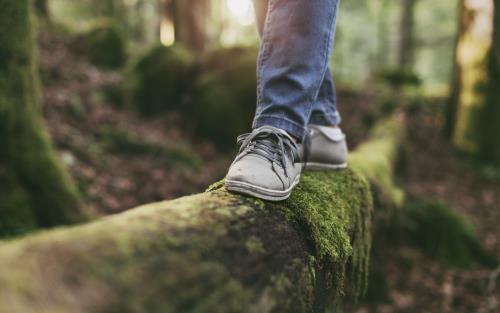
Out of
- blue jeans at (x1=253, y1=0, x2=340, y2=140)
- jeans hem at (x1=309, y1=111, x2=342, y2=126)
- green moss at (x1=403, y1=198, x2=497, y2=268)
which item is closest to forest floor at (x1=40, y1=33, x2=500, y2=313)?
green moss at (x1=403, y1=198, x2=497, y2=268)

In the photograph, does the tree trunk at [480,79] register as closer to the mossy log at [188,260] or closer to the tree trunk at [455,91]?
the tree trunk at [455,91]

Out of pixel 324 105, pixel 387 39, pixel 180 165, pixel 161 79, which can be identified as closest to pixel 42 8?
pixel 161 79

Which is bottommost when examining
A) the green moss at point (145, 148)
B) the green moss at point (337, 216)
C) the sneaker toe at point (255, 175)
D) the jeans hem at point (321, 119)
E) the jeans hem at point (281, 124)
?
the green moss at point (145, 148)

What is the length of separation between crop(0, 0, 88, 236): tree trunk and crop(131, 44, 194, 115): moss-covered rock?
4750mm

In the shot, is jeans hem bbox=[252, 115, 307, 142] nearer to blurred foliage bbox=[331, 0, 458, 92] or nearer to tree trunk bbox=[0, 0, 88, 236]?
tree trunk bbox=[0, 0, 88, 236]

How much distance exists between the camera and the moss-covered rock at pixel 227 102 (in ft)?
25.0

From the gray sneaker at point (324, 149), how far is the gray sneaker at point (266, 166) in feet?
1.20

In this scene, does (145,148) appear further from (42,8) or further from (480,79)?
(480,79)

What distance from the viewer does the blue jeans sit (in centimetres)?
175

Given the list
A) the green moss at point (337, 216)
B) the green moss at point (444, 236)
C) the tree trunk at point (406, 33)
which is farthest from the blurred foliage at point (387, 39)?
the green moss at point (337, 216)

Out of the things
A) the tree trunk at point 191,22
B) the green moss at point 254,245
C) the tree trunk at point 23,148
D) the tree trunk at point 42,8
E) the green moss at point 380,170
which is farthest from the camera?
the tree trunk at point 191,22

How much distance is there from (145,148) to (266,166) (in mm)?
5033

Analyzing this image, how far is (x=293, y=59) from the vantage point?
5.80 ft

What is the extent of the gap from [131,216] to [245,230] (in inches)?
14.7
